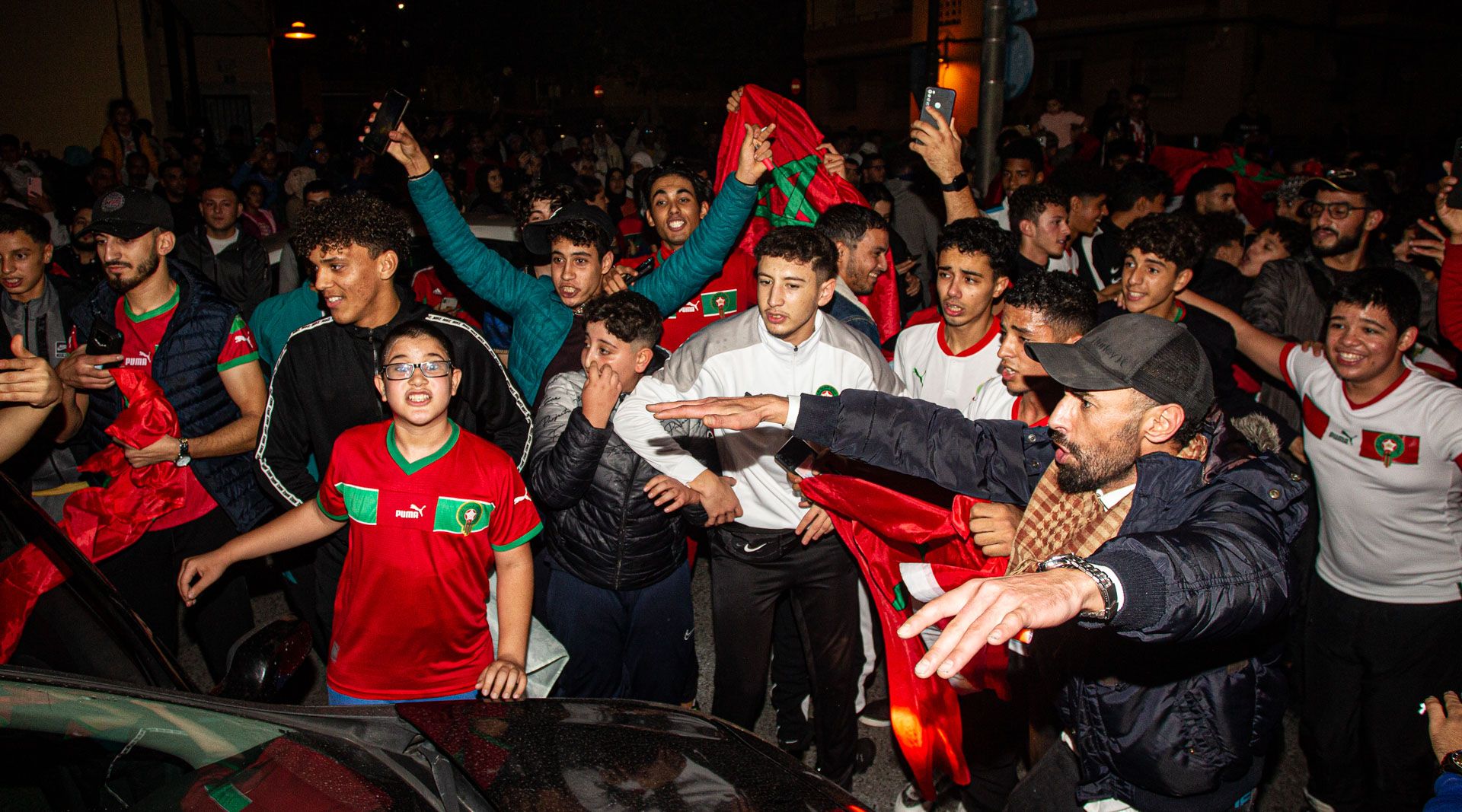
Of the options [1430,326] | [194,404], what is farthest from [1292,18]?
[194,404]

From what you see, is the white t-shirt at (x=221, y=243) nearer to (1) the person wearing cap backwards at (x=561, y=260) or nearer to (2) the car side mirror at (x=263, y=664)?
(1) the person wearing cap backwards at (x=561, y=260)

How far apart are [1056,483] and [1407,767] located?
232cm

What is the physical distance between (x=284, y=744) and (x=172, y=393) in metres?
2.62

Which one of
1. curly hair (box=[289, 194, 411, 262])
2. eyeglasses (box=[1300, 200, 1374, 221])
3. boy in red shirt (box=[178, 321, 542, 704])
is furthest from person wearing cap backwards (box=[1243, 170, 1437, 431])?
curly hair (box=[289, 194, 411, 262])

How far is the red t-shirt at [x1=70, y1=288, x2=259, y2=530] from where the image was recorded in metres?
4.37

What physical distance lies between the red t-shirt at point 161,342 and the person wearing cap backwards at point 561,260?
1.15 meters

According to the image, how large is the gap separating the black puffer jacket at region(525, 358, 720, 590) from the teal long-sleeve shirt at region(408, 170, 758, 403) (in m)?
0.93

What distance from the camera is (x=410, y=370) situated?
11.2ft

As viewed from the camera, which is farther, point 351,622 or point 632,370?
point 632,370

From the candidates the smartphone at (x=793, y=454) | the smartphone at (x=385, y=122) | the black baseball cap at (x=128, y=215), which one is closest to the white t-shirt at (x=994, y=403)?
the smartphone at (x=793, y=454)

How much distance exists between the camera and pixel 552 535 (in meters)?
4.15

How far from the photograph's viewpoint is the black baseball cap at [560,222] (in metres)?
5.07

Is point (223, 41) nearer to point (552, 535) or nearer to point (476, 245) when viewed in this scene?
point (476, 245)

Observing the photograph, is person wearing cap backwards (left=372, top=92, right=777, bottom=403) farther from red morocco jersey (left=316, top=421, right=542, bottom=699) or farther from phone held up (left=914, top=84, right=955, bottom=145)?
red morocco jersey (left=316, top=421, right=542, bottom=699)
